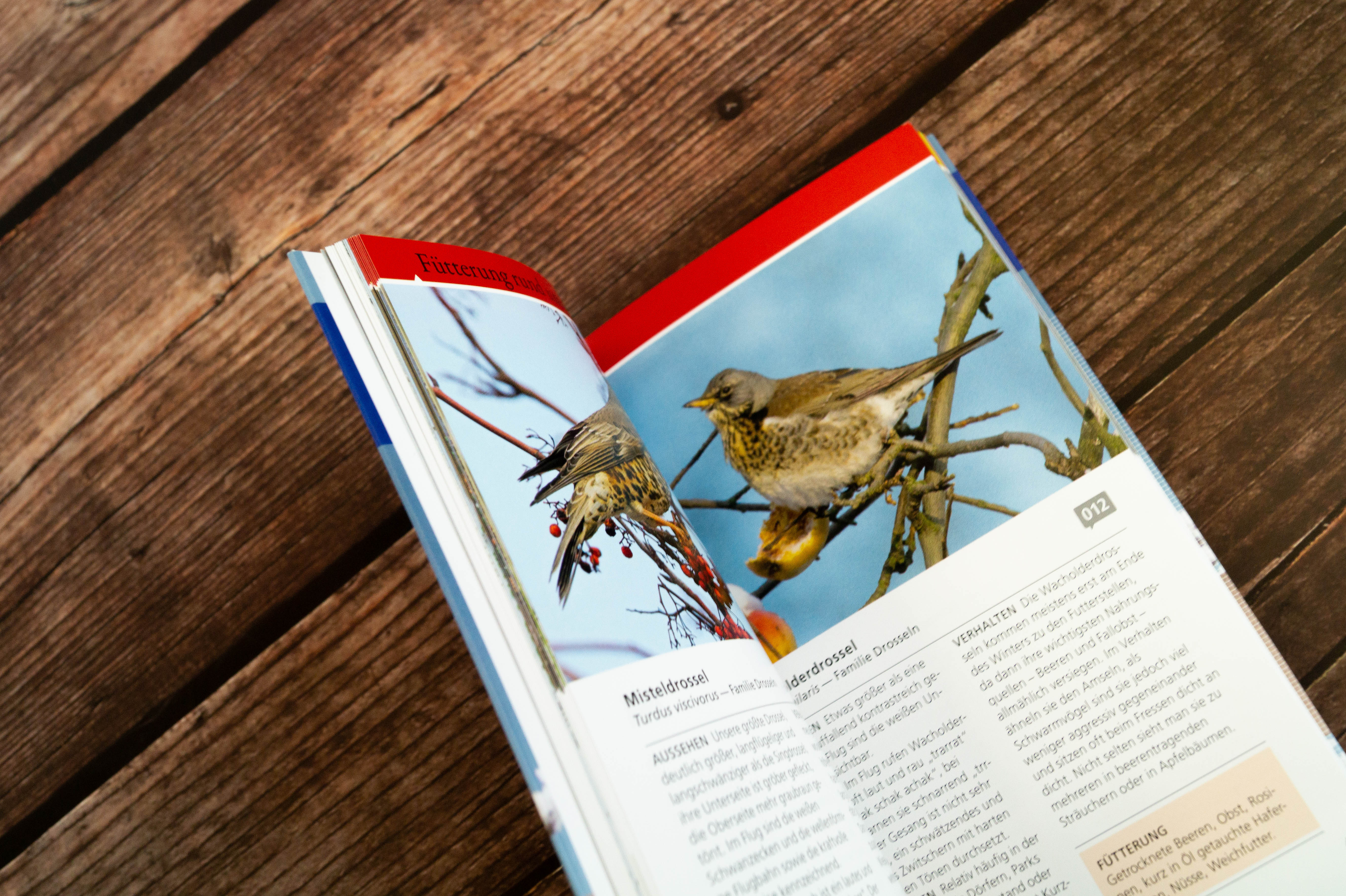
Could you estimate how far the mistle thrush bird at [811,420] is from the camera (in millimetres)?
364

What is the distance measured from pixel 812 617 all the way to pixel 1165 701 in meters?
0.14

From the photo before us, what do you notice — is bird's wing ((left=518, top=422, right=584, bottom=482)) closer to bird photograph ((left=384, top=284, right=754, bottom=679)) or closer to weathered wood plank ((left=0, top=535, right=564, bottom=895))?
bird photograph ((left=384, top=284, right=754, bottom=679))

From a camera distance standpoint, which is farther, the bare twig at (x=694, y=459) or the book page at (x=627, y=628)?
the bare twig at (x=694, y=459)

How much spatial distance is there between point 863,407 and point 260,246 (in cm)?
35

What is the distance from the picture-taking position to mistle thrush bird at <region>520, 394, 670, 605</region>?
0.99ft

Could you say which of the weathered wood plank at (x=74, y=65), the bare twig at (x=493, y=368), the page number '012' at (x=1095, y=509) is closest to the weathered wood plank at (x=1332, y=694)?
the page number '012' at (x=1095, y=509)

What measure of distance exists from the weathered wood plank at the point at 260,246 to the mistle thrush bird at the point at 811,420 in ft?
0.39

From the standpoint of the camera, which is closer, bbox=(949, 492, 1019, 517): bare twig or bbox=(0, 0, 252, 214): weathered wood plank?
bbox=(949, 492, 1019, 517): bare twig

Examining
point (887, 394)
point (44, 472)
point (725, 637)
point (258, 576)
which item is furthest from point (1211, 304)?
point (44, 472)

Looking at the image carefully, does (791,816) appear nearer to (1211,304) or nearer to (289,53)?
(1211,304)

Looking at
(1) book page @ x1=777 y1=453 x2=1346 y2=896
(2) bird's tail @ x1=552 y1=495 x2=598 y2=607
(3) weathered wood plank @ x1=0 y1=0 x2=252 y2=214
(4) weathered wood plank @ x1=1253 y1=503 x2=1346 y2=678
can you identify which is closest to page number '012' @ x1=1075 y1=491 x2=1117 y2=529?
(1) book page @ x1=777 y1=453 x2=1346 y2=896

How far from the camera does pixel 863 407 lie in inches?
14.5

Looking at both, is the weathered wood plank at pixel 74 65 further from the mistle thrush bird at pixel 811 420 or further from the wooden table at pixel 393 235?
the mistle thrush bird at pixel 811 420

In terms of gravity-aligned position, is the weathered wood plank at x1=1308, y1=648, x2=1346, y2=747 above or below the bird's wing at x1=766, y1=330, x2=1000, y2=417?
below
